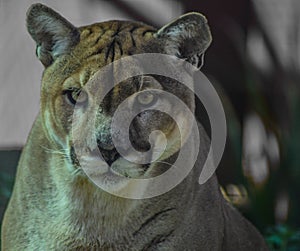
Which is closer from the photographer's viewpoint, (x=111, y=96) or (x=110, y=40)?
(x=111, y=96)

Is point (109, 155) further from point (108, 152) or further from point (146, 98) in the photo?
point (146, 98)

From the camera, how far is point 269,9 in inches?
218

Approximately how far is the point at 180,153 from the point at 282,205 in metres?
2.41

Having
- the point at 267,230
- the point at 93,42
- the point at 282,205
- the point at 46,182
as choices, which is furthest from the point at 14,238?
the point at 282,205

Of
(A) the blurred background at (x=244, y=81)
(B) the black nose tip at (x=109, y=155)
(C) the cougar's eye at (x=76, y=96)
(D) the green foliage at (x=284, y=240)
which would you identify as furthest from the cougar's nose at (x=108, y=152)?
(A) the blurred background at (x=244, y=81)

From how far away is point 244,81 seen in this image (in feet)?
18.6

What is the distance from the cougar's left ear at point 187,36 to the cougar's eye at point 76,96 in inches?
12.5

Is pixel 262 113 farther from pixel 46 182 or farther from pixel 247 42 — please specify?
pixel 46 182

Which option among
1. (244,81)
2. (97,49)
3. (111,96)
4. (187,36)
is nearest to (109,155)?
(111,96)

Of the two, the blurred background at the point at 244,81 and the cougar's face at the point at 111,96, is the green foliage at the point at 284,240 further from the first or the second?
the cougar's face at the point at 111,96

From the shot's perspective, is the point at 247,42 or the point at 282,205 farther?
the point at 247,42

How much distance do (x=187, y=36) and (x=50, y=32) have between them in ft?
1.32

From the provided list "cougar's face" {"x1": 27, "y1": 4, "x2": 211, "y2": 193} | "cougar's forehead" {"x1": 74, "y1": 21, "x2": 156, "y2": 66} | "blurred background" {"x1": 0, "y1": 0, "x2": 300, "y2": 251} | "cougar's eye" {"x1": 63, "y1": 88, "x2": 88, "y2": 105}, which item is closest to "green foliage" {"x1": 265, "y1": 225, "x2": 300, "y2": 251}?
"blurred background" {"x1": 0, "y1": 0, "x2": 300, "y2": 251}

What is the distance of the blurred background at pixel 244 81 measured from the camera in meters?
5.17
